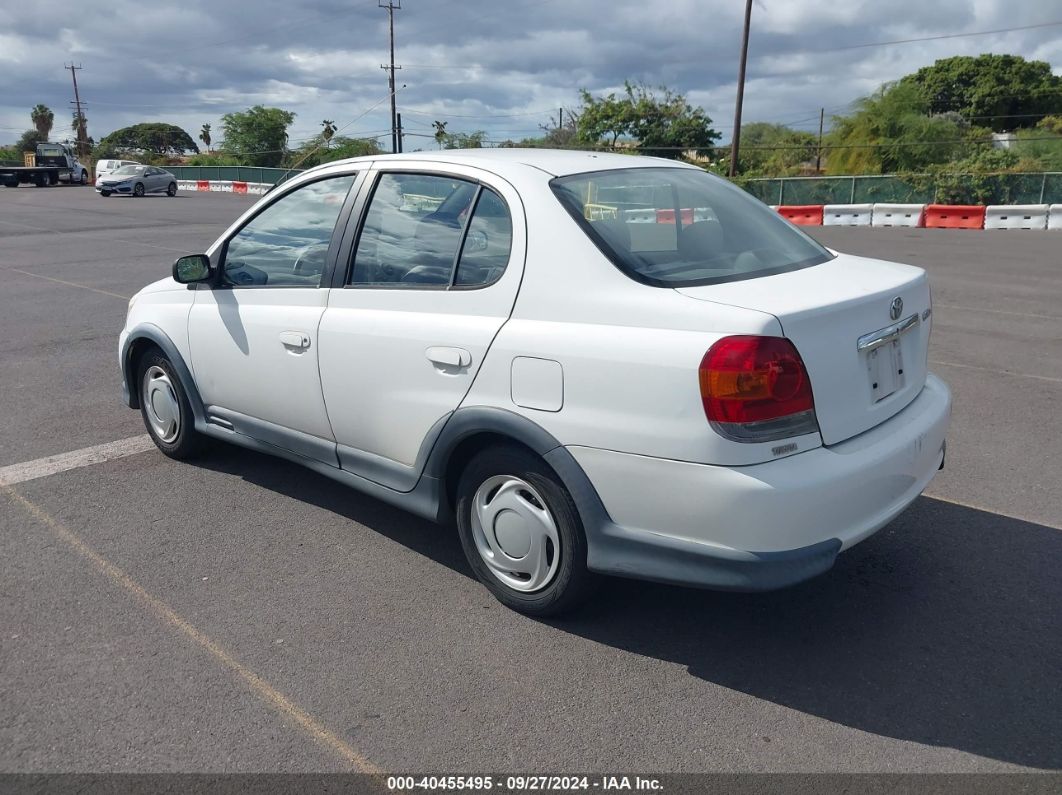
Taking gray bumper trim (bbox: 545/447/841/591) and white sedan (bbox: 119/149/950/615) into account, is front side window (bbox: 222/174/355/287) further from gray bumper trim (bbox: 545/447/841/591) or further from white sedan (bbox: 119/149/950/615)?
gray bumper trim (bbox: 545/447/841/591)

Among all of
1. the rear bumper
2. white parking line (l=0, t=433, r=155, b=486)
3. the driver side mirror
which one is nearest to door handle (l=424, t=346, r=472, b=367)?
the rear bumper

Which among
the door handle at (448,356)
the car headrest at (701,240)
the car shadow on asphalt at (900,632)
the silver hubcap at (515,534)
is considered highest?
the car headrest at (701,240)

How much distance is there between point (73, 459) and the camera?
211 inches

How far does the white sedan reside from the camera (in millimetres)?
2893

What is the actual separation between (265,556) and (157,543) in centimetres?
55

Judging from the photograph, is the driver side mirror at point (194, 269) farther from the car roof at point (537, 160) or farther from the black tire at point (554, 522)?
the black tire at point (554, 522)

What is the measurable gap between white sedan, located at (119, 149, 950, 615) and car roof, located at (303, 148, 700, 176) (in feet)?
0.07

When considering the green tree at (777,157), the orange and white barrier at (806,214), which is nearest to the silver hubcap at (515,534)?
the orange and white barrier at (806,214)

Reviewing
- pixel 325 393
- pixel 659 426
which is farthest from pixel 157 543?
pixel 659 426

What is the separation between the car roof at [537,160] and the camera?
3.75 metres

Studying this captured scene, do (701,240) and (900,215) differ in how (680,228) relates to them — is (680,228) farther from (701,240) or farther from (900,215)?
(900,215)

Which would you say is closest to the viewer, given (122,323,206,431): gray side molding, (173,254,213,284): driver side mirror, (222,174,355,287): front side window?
(222,174,355,287): front side window

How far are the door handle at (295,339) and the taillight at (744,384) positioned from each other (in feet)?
6.67

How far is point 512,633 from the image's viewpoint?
3477mm
